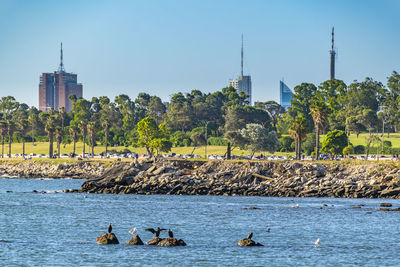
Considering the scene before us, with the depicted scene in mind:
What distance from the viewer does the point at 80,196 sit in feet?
289

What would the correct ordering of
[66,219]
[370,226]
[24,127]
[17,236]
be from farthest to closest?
1. [24,127]
2. [66,219]
3. [370,226]
4. [17,236]

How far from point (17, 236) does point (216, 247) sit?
1480 centimetres

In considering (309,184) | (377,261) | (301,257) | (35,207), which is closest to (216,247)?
(301,257)

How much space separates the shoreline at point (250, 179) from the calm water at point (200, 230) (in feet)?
13.3

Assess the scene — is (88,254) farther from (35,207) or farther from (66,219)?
(35,207)

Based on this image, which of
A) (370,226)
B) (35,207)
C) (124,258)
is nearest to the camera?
(124,258)

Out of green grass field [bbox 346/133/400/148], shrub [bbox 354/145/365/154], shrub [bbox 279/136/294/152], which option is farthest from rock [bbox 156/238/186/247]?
green grass field [bbox 346/133/400/148]

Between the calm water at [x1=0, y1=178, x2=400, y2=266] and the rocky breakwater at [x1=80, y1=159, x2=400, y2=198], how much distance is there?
4108mm

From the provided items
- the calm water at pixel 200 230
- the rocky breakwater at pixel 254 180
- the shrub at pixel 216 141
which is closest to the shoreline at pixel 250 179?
the rocky breakwater at pixel 254 180

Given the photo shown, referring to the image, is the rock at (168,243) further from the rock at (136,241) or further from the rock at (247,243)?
the rock at (247,243)

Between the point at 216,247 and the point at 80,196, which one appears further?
the point at 80,196

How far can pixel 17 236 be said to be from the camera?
51594 millimetres

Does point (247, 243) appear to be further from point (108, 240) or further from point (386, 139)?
point (386, 139)

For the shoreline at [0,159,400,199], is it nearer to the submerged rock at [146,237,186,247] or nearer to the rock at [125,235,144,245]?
the submerged rock at [146,237,186,247]
